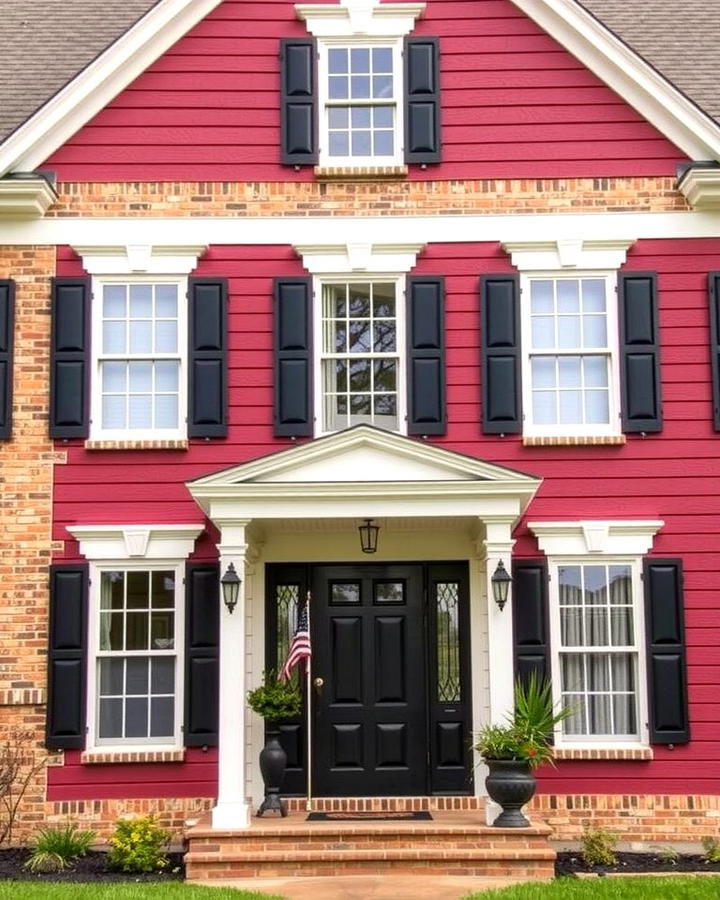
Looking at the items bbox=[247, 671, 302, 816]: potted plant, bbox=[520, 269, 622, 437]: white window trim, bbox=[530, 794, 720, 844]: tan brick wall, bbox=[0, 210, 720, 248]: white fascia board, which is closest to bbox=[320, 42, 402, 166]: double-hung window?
bbox=[0, 210, 720, 248]: white fascia board

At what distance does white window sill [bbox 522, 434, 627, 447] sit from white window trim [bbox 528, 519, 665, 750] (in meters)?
0.77

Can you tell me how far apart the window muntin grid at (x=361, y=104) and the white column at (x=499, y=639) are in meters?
4.27

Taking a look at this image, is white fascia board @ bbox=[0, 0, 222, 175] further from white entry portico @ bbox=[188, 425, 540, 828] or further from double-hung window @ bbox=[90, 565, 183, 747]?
double-hung window @ bbox=[90, 565, 183, 747]

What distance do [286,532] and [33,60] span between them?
684 centimetres

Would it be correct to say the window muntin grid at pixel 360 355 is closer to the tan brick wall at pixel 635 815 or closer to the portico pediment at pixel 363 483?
the portico pediment at pixel 363 483

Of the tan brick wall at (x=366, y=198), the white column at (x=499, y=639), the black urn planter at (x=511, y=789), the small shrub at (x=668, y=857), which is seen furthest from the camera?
the tan brick wall at (x=366, y=198)

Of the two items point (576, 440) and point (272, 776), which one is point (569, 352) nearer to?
point (576, 440)

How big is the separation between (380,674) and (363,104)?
583 centimetres

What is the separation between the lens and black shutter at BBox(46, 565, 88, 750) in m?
11.8

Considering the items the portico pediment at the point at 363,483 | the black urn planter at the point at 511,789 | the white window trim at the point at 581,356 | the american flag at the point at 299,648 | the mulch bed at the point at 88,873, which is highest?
the white window trim at the point at 581,356

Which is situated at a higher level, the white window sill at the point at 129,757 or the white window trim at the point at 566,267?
the white window trim at the point at 566,267

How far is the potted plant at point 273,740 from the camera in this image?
37.3ft

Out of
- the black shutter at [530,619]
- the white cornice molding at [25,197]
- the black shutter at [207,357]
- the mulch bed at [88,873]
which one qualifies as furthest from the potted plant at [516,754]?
the white cornice molding at [25,197]

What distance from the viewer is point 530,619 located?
1203 centimetres
